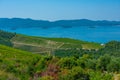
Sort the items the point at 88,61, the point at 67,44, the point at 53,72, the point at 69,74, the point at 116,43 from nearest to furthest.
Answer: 1. the point at 69,74
2. the point at 53,72
3. the point at 88,61
4. the point at 116,43
5. the point at 67,44

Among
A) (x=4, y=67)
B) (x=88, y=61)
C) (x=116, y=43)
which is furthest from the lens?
(x=116, y=43)

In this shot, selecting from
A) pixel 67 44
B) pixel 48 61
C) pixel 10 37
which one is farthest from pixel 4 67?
pixel 10 37

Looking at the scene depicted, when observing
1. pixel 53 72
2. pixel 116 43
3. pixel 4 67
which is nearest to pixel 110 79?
pixel 53 72

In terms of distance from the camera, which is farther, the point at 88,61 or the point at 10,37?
the point at 10,37

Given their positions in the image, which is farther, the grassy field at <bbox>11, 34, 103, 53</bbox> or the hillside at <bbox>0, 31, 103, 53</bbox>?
the grassy field at <bbox>11, 34, 103, 53</bbox>

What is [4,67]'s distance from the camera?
3784 centimetres

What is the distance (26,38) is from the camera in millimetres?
167625

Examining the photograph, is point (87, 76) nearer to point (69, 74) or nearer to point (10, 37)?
point (69, 74)

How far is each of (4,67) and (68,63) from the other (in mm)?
6918

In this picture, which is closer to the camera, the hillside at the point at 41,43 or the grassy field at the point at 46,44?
the hillside at the point at 41,43

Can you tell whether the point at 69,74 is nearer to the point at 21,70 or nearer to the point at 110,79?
the point at 110,79

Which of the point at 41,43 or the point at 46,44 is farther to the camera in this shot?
the point at 41,43

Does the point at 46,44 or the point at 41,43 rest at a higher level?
the point at 41,43

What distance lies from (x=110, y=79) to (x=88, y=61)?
16.7 meters
